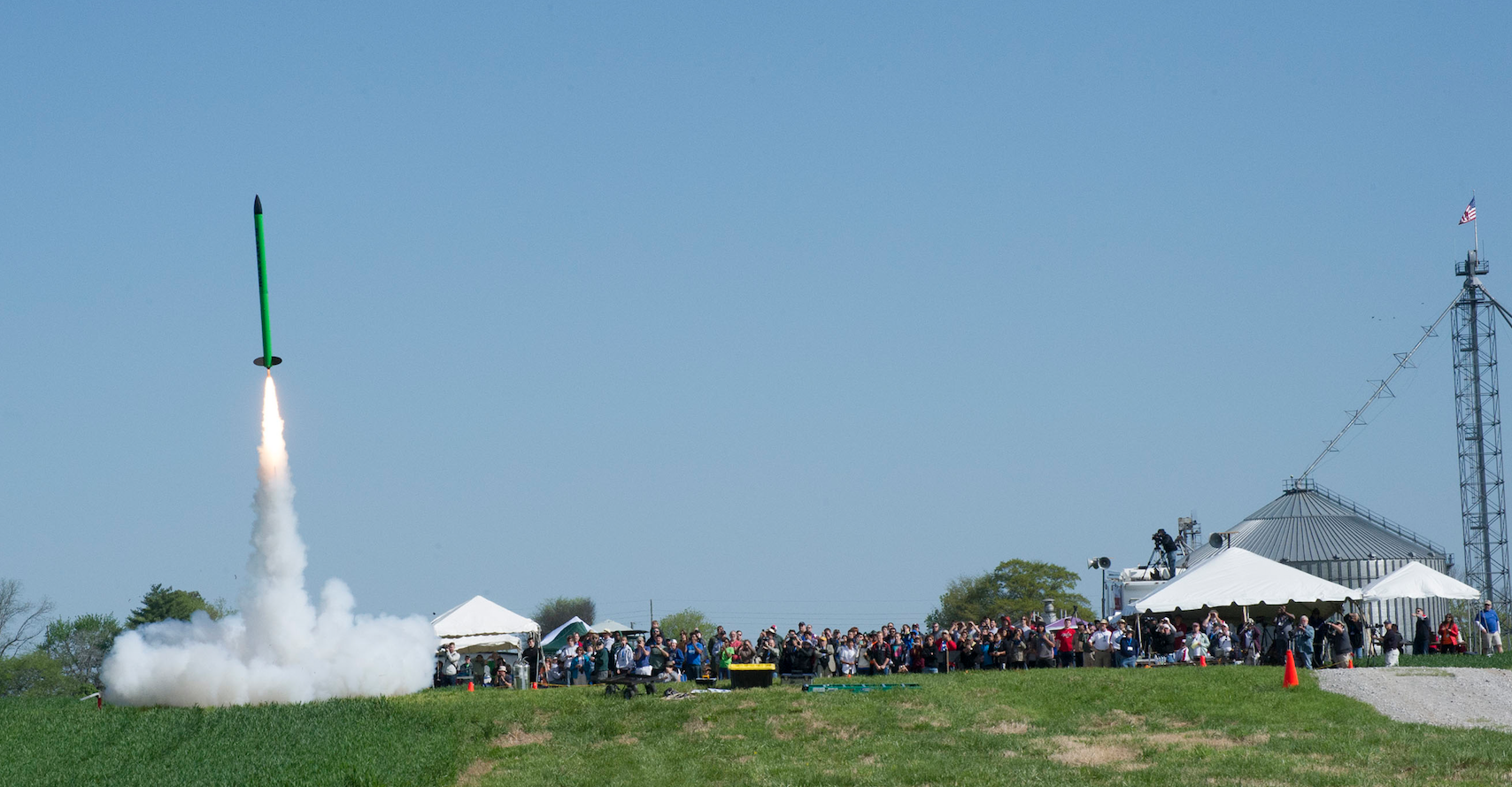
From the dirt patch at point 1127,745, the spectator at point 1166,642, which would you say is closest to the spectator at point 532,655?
the spectator at point 1166,642

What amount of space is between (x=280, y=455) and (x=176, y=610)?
2648 inches

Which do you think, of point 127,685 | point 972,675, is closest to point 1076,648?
point 972,675

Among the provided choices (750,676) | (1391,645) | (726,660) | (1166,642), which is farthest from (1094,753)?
(1391,645)

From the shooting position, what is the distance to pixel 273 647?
125ft

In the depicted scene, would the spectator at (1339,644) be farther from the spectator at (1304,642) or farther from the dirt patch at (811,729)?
the dirt patch at (811,729)

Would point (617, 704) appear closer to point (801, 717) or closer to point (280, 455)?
point (801, 717)

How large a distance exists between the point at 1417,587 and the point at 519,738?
24789 millimetres

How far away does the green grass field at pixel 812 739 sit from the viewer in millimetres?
24406

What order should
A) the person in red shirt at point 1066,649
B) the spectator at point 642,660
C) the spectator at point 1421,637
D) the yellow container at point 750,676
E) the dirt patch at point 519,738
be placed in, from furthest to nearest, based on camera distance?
the spectator at point 1421,637 < the person in red shirt at point 1066,649 < the spectator at point 642,660 < the yellow container at point 750,676 < the dirt patch at point 519,738

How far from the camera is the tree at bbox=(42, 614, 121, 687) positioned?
326ft

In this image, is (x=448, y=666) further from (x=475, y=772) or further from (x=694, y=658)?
(x=475, y=772)

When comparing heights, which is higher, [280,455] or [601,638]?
[280,455]

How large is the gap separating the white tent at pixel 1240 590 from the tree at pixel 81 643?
7764 cm

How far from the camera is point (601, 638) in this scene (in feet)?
127
